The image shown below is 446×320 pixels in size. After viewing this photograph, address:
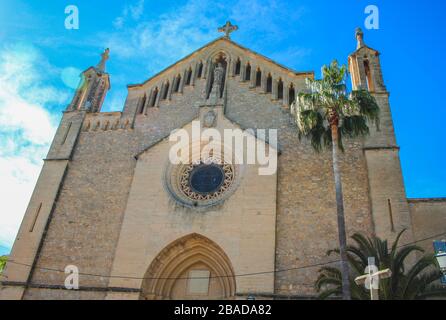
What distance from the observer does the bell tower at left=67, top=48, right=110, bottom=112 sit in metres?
24.5

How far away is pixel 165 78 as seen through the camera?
24.6 m

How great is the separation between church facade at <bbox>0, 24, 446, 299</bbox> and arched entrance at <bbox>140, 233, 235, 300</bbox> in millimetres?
53

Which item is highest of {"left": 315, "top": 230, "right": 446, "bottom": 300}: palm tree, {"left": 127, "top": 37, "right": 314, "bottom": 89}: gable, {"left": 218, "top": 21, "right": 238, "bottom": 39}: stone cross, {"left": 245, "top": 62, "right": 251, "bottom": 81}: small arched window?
{"left": 218, "top": 21, "right": 238, "bottom": 39}: stone cross

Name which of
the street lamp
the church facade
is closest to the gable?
the church facade

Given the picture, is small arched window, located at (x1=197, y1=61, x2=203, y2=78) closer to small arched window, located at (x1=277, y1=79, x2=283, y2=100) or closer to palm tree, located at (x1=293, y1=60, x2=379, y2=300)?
small arched window, located at (x1=277, y1=79, x2=283, y2=100)

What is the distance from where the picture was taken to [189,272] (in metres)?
18.1

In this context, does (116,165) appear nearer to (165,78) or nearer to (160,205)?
(160,205)

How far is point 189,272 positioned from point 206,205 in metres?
3.30

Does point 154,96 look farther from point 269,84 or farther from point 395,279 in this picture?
point 395,279

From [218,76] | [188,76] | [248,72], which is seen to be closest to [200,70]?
[188,76]

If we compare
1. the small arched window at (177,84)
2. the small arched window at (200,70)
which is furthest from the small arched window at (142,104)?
the small arched window at (200,70)

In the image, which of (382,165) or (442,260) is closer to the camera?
(442,260)

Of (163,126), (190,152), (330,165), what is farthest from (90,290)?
(330,165)

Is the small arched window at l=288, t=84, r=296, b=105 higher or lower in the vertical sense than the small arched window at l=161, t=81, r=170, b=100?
lower
